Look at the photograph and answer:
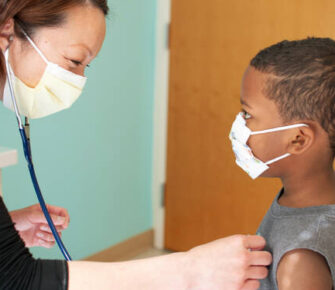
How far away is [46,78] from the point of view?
1.20 metres

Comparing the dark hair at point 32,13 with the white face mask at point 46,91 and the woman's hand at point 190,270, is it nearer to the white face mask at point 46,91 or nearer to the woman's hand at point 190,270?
the white face mask at point 46,91

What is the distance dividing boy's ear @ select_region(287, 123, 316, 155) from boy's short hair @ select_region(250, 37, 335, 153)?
0.08ft

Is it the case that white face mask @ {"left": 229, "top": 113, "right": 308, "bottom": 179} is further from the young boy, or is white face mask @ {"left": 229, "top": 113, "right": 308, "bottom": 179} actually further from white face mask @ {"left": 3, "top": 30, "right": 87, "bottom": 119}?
white face mask @ {"left": 3, "top": 30, "right": 87, "bottom": 119}

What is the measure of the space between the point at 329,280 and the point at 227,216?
1.68m

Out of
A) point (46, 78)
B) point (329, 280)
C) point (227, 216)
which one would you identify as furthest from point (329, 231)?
point (227, 216)

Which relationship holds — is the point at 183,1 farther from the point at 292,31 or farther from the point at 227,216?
the point at 227,216

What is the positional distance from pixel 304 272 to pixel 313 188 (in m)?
0.21

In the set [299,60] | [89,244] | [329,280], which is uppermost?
[299,60]

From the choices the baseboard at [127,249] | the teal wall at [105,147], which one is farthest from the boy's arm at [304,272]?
the baseboard at [127,249]

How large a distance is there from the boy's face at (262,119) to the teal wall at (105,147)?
119cm

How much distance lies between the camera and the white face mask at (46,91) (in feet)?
3.89

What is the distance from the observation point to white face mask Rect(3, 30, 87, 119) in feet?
3.89

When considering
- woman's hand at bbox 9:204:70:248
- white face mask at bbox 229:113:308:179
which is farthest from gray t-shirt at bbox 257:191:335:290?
woman's hand at bbox 9:204:70:248

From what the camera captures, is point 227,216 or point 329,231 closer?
point 329,231
